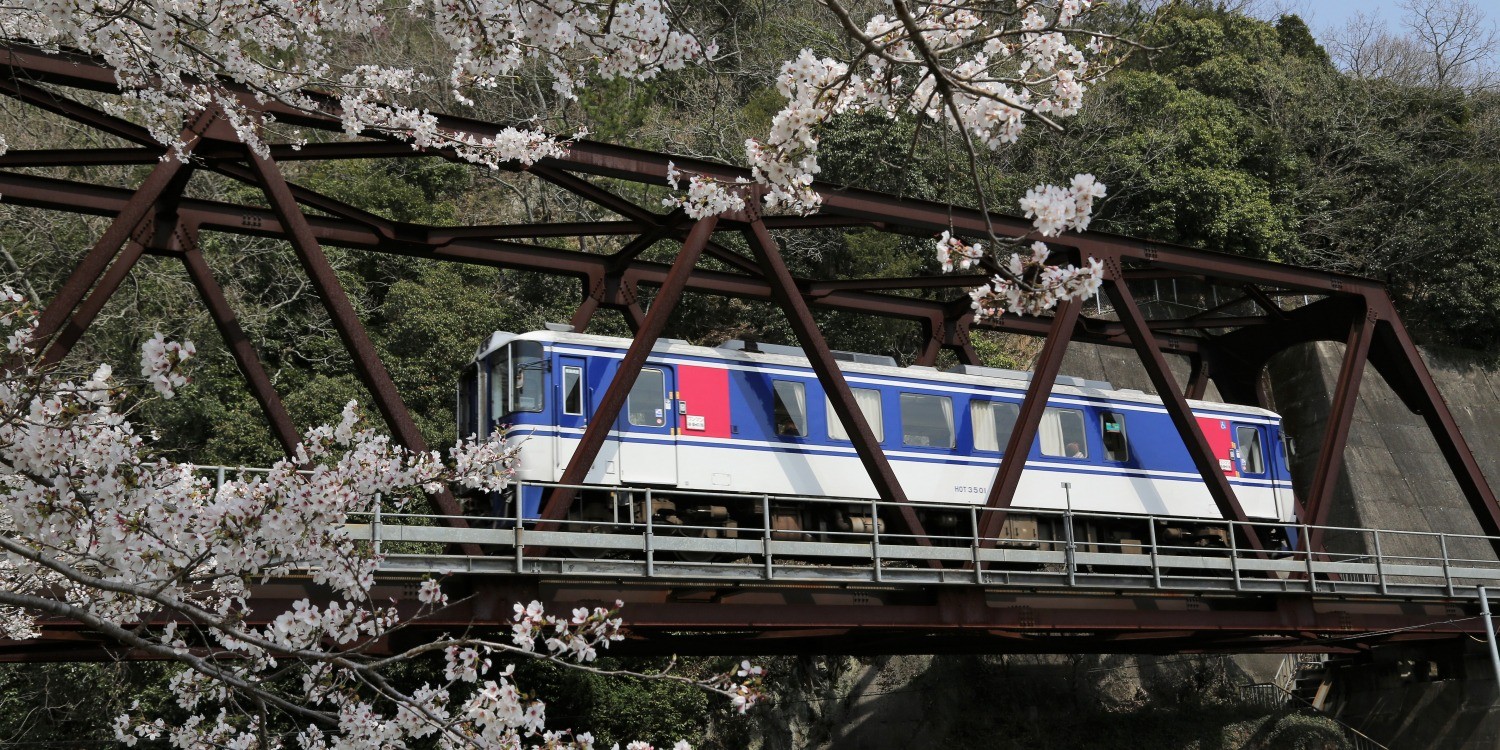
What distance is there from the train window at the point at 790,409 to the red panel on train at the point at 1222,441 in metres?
7.43

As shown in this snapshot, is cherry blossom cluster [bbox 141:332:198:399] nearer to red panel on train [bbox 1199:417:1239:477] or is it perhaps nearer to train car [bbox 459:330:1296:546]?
train car [bbox 459:330:1296:546]

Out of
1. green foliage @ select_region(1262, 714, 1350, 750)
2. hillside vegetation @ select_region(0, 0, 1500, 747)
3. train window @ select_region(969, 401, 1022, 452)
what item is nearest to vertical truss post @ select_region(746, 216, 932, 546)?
train window @ select_region(969, 401, 1022, 452)

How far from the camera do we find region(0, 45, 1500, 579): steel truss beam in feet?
42.3

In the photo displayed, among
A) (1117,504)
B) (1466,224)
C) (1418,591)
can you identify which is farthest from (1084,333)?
(1466,224)

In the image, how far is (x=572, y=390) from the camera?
53.3 ft

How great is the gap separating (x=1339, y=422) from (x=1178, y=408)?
3.62m

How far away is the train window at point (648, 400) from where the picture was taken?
1638 cm

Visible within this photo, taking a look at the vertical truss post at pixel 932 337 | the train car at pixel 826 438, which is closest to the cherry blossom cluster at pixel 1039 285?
the train car at pixel 826 438

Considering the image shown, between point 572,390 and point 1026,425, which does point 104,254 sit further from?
point 1026,425

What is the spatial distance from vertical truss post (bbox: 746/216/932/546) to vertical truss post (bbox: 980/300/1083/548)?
3.78 ft

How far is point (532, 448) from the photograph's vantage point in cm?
1581

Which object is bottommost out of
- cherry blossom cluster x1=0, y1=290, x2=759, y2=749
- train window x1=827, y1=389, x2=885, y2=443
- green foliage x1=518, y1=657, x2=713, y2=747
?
green foliage x1=518, y1=657, x2=713, y2=747

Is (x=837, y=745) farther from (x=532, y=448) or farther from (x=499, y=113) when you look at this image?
(x=499, y=113)

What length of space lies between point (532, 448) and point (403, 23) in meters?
29.3
